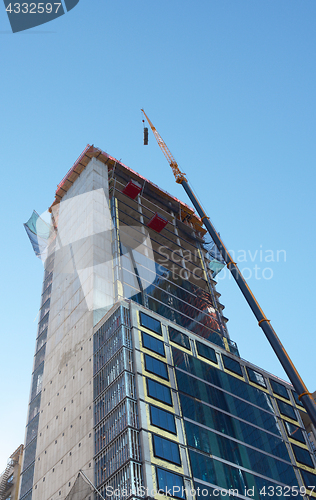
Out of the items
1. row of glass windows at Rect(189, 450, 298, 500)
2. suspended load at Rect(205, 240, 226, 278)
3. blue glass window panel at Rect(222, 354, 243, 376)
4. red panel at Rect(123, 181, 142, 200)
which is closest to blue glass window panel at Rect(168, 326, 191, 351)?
blue glass window panel at Rect(222, 354, 243, 376)

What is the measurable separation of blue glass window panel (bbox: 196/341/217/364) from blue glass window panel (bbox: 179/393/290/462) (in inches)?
370

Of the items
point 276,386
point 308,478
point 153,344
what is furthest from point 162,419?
Answer: point 276,386

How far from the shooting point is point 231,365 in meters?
72.1

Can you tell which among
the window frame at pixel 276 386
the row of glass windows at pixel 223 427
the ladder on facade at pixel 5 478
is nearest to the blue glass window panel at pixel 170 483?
the row of glass windows at pixel 223 427

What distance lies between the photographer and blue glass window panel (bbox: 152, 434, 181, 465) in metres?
Result: 49.7

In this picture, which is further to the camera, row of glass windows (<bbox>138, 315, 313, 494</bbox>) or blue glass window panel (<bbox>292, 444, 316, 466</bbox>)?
blue glass window panel (<bbox>292, 444, 316, 466</bbox>)

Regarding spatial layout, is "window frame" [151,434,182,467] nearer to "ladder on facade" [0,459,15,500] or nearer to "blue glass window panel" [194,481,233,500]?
"blue glass window panel" [194,481,233,500]

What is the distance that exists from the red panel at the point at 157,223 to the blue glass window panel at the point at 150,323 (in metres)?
32.7

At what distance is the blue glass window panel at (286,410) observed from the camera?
72.8m

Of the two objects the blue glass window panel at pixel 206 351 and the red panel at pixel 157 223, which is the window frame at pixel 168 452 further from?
the red panel at pixel 157 223

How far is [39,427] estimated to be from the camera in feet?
220

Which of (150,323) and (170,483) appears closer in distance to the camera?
(170,483)

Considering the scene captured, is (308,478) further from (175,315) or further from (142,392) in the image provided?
(175,315)

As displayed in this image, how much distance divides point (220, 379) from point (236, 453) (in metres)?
10.7
